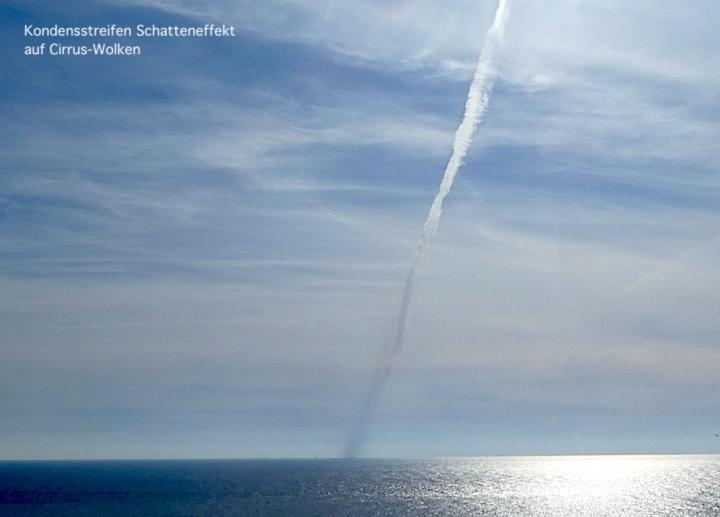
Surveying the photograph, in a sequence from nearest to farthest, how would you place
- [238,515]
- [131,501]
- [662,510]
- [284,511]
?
[238,515] → [284,511] → [662,510] → [131,501]

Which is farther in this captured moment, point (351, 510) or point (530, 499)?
point (530, 499)

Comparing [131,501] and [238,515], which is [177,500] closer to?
[131,501]

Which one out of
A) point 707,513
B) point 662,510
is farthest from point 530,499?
point 707,513

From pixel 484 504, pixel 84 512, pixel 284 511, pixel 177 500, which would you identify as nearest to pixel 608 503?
pixel 484 504

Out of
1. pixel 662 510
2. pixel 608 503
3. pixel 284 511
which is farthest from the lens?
pixel 608 503

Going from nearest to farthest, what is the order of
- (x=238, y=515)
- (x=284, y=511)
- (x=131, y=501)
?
(x=238, y=515) < (x=284, y=511) < (x=131, y=501)

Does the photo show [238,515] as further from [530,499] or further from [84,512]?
[530,499]

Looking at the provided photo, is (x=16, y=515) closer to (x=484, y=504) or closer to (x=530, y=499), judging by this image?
(x=484, y=504)

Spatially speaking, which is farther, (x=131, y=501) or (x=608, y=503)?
(x=608, y=503)

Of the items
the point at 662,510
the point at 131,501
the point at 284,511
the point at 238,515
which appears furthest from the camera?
the point at 131,501
